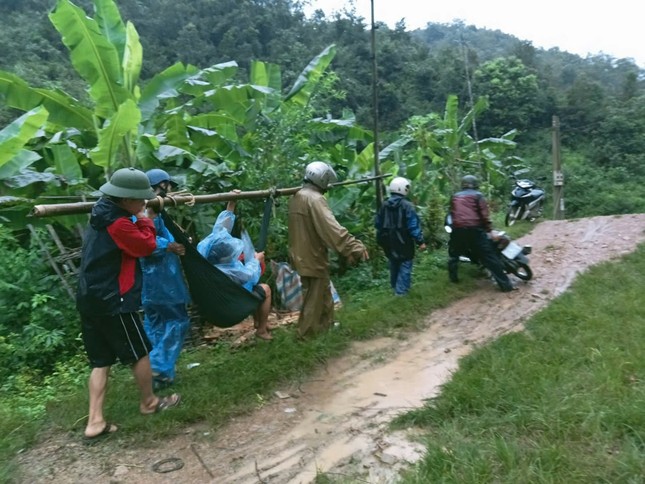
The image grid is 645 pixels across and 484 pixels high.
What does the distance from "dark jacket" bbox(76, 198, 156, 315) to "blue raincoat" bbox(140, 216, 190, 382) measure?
66 centimetres

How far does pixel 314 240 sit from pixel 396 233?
69.9 inches

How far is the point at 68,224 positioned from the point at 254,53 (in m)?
24.7

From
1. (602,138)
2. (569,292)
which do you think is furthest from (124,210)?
(602,138)

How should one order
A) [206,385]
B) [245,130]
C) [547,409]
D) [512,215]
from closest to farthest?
[547,409] → [206,385] → [245,130] → [512,215]

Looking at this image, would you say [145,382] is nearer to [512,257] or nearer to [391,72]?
[512,257]

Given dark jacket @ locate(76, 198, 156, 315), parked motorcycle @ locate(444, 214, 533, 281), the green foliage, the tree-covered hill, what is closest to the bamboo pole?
dark jacket @ locate(76, 198, 156, 315)

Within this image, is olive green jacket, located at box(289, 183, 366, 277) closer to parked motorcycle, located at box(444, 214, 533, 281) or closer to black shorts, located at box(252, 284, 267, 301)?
black shorts, located at box(252, 284, 267, 301)

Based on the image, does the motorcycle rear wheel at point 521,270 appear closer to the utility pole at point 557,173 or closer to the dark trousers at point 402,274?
the dark trousers at point 402,274

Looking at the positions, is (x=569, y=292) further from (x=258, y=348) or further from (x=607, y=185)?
(x=607, y=185)

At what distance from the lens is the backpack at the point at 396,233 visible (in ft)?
20.4

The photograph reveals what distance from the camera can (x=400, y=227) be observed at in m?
6.21

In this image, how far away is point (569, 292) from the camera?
5793mm

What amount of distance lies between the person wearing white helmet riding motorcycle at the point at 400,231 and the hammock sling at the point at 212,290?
2.41 meters

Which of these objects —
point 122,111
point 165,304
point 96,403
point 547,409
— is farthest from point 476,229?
point 96,403
